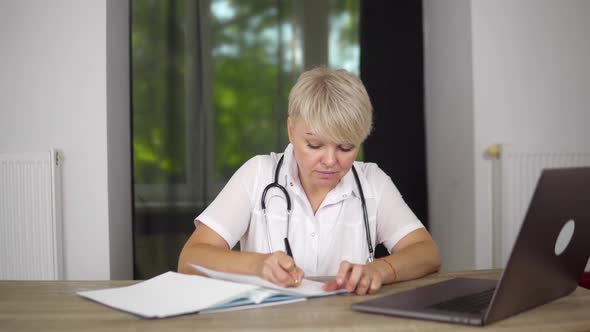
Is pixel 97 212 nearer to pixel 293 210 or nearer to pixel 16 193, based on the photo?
pixel 16 193

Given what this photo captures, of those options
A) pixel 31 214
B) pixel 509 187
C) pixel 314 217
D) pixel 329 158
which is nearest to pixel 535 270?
pixel 329 158

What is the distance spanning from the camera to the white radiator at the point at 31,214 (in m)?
2.62

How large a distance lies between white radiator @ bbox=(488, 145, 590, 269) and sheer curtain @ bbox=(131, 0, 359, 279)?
3.41ft

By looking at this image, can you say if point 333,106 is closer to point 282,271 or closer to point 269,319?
point 282,271

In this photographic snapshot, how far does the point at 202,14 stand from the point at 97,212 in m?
1.20

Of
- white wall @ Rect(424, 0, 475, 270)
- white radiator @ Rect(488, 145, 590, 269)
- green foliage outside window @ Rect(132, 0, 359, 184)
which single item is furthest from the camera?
green foliage outside window @ Rect(132, 0, 359, 184)

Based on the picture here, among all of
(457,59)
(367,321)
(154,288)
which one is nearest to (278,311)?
(367,321)

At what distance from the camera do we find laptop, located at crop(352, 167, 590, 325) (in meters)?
0.88

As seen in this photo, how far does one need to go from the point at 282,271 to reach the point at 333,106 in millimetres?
493

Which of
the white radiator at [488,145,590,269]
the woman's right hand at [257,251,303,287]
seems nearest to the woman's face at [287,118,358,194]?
the woman's right hand at [257,251,303,287]

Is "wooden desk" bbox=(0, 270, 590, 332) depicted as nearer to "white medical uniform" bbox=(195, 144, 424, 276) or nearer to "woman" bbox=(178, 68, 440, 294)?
"woman" bbox=(178, 68, 440, 294)

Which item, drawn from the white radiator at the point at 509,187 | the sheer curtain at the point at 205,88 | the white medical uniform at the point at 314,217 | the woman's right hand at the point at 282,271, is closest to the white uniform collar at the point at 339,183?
the white medical uniform at the point at 314,217

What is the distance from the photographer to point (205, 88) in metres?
3.27

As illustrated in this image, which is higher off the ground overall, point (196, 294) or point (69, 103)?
point (69, 103)
